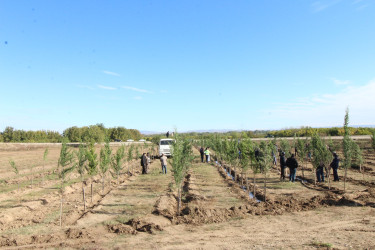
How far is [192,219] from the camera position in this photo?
A: 9.16 m

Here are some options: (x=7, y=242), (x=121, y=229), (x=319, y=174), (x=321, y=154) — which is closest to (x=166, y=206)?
(x=121, y=229)

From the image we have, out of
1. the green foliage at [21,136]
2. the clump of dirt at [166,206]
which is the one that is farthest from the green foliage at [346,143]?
the green foliage at [21,136]

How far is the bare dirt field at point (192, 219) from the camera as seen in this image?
23.4ft

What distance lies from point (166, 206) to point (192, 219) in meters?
2.16

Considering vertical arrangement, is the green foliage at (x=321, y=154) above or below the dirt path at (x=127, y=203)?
above

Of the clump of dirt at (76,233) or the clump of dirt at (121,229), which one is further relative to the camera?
the clump of dirt at (121,229)

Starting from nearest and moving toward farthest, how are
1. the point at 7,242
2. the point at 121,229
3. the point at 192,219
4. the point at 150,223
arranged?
the point at 7,242, the point at 121,229, the point at 150,223, the point at 192,219

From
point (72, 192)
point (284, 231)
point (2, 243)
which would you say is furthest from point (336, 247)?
point (72, 192)

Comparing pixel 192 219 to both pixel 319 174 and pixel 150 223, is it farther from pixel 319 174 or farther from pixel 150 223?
pixel 319 174

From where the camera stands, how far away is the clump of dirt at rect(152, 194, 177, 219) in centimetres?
981

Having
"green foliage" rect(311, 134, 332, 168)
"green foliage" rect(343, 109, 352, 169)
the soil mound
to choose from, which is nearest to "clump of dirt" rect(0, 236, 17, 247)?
the soil mound

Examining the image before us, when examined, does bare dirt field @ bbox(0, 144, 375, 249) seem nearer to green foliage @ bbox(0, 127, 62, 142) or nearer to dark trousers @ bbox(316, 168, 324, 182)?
dark trousers @ bbox(316, 168, 324, 182)

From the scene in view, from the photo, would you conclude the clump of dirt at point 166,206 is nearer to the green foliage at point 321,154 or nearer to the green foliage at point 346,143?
the green foliage at point 321,154

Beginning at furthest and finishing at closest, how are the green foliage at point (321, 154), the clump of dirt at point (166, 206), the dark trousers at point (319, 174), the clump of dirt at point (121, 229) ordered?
the dark trousers at point (319, 174), the green foliage at point (321, 154), the clump of dirt at point (166, 206), the clump of dirt at point (121, 229)
